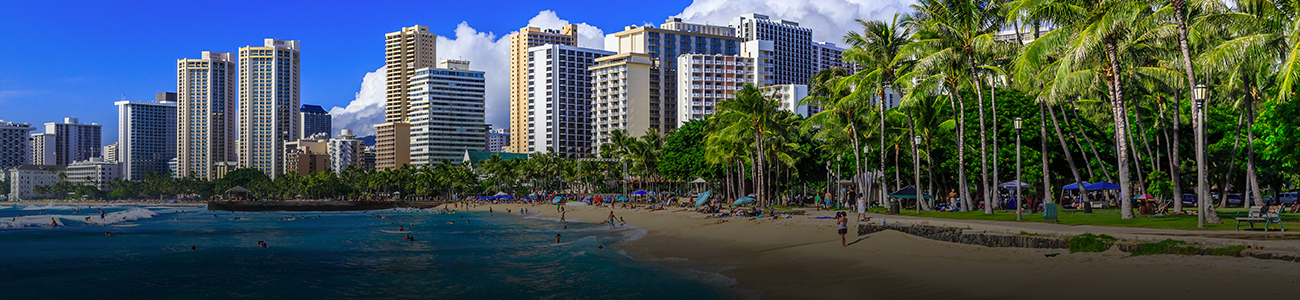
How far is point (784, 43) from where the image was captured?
17662 cm

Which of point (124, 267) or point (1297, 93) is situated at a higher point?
point (1297, 93)

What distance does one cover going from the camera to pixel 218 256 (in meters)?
28.0

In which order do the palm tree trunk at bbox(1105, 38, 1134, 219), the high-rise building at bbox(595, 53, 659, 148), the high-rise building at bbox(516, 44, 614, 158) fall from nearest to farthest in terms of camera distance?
1. the palm tree trunk at bbox(1105, 38, 1134, 219)
2. the high-rise building at bbox(595, 53, 659, 148)
3. the high-rise building at bbox(516, 44, 614, 158)

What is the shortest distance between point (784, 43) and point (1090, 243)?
540 feet

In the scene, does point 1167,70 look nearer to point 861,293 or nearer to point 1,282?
point 861,293

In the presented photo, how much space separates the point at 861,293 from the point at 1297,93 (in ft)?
64.5

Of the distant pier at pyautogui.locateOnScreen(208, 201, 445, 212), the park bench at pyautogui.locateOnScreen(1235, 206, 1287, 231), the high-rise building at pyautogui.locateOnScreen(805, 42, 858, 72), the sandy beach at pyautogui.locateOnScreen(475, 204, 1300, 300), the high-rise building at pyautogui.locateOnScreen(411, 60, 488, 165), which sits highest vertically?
the high-rise building at pyautogui.locateOnScreen(805, 42, 858, 72)

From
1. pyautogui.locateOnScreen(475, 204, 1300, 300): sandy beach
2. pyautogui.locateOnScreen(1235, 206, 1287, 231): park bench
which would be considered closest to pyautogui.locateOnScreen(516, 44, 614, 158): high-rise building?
pyautogui.locateOnScreen(475, 204, 1300, 300): sandy beach

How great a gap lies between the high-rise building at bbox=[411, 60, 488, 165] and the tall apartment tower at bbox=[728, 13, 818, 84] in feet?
213

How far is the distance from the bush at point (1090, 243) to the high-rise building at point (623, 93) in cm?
12813

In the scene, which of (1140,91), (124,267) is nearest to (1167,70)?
(1140,91)

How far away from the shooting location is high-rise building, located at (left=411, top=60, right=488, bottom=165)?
187 metres

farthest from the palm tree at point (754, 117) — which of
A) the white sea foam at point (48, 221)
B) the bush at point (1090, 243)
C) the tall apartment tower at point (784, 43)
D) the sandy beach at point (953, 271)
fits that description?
the tall apartment tower at point (784, 43)

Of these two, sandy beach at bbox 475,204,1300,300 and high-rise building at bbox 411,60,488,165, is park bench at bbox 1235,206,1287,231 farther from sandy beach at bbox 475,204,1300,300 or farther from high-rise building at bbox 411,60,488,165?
high-rise building at bbox 411,60,488,165
